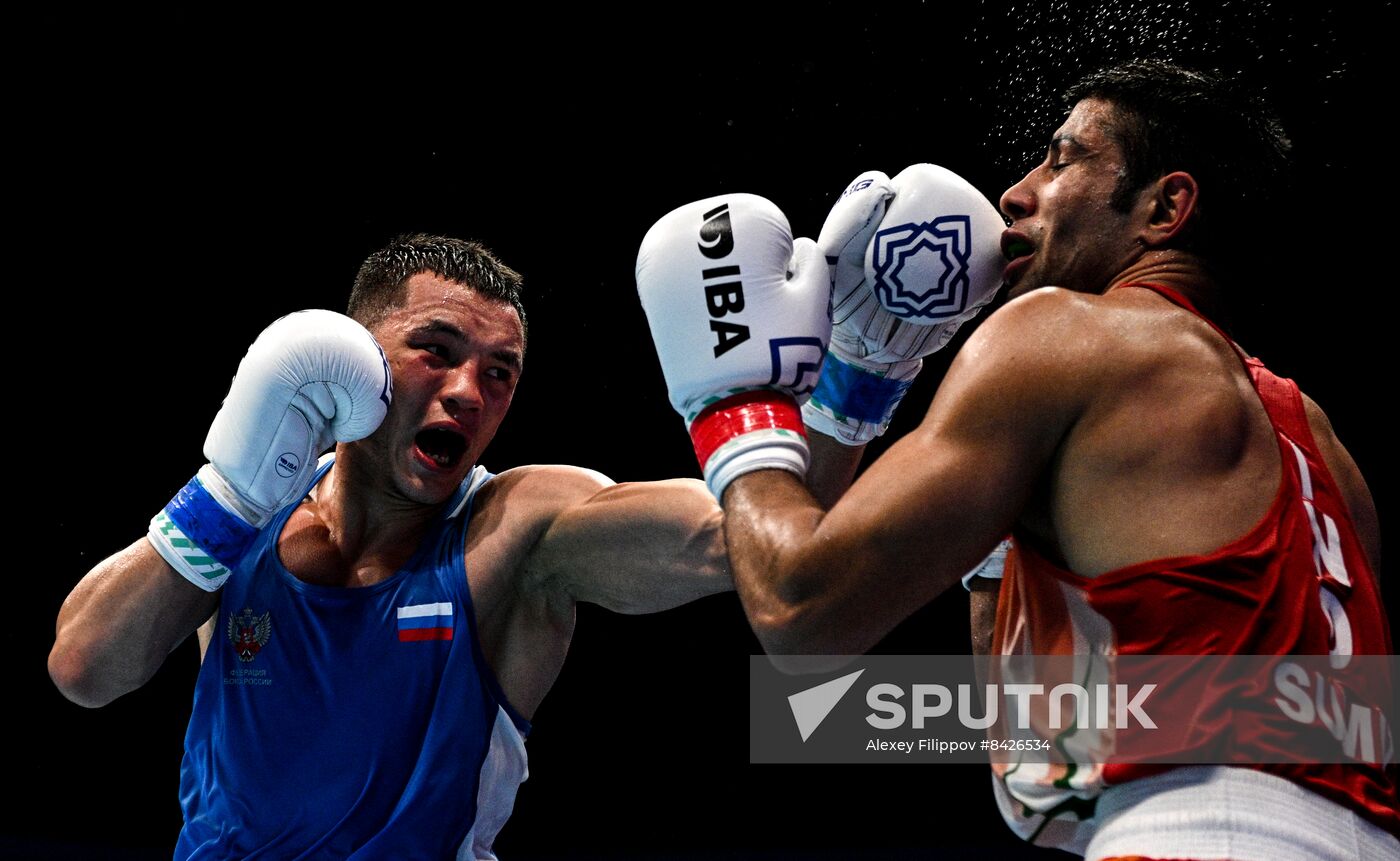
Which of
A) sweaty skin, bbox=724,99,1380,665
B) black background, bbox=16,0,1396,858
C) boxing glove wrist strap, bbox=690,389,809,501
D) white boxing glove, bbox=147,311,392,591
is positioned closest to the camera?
sweaty skin, bbox=724,99,1380,665

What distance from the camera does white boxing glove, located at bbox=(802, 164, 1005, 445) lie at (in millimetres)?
2002

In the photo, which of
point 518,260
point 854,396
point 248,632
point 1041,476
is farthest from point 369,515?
point 518,260

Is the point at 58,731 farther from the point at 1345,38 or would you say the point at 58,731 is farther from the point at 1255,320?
the point at 1345,38

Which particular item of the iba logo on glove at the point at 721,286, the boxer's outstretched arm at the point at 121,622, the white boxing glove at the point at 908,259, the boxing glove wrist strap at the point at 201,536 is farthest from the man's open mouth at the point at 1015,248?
the boxer's outstretched arm at the point at 121,622

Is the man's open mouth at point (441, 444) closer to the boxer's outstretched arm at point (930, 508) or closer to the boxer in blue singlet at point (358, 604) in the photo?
the boxer in blue singlet at point (358, 604)

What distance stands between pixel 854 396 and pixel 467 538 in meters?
0.81

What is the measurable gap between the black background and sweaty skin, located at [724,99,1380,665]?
3.13 meters

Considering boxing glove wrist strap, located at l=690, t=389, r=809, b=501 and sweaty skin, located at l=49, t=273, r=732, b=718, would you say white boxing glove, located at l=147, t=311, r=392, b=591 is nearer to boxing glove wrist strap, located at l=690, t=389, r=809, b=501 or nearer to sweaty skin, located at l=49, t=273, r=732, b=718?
sweaty skin, located at l=49, t=273, r=732, b=718

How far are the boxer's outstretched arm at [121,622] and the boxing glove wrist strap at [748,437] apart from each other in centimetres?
117

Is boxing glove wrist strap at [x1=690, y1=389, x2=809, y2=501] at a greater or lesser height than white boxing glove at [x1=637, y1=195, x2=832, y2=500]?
lesser

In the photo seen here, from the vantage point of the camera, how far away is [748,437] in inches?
64.0

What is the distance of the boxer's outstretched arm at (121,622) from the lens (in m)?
2.31

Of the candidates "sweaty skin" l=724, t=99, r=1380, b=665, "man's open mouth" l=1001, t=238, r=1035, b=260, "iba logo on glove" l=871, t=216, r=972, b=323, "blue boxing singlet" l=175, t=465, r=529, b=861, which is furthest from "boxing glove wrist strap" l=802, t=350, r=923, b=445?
"blue boxing singlet" l=175, t=465, r=529, b=861

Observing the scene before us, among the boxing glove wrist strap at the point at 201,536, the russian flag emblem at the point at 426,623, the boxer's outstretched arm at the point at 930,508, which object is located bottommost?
the russian flag emblem at the point at 426,623
